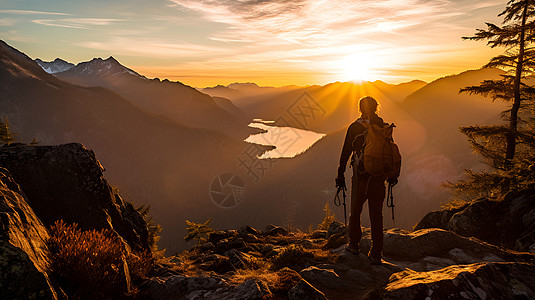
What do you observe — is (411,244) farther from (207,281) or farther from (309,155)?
(309,155)

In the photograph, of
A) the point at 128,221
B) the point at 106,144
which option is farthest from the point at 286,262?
the point at 106,144

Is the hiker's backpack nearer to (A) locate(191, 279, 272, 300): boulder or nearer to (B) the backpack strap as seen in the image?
(B) the backpack strap

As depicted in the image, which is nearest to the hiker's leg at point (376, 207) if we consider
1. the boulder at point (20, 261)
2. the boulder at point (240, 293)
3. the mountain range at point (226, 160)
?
the boulder at point (240, 293)

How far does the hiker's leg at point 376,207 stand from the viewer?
5848 millimetres

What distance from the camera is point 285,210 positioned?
143 meters

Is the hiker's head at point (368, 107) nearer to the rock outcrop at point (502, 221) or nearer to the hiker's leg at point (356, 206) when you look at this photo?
the hiker's leg at point (356, 206)

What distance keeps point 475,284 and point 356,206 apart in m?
2.72

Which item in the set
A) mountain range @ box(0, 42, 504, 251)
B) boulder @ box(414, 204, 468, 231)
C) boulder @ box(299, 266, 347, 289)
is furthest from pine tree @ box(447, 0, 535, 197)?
mountain range @ box(0, 42, 504, 251)

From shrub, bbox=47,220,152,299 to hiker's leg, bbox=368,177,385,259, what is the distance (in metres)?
4.48

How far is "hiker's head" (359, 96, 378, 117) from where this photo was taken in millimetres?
6009

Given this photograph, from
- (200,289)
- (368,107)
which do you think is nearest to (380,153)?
(368,107)

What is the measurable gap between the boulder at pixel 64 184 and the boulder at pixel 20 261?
6.76ft

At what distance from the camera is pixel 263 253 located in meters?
10.6

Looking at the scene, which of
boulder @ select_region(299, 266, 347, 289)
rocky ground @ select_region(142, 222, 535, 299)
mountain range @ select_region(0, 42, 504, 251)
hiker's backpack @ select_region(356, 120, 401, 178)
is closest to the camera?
rocky ground @ select_region(142, 222, 535, 299)
